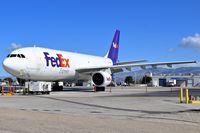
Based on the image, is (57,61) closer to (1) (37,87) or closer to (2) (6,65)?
(1) (37,87)

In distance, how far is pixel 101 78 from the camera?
122 ft

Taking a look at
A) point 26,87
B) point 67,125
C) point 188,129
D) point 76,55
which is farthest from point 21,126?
point 76,55

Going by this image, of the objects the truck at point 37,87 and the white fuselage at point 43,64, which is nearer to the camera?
the truck at point 37,87

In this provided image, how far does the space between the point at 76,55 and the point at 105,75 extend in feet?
17.0

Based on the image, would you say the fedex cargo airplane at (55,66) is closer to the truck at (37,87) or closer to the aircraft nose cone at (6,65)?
the aircraft nose cone at (6,65)

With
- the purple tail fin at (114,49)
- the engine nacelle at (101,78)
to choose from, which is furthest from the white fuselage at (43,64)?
the purple tail fin at (114,49)

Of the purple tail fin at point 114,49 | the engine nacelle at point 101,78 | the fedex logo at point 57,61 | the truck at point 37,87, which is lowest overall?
the truck at point 37,87

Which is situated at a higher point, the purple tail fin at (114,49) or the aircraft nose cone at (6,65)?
the purple tail fin at (114,49)

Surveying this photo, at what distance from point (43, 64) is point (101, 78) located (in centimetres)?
654

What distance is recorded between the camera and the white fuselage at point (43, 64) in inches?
1257

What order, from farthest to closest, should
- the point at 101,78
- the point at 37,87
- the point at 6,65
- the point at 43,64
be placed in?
1. the point at 101,78
2. the point at 43,64
3. the point at 6,65
4. the point at 37,87

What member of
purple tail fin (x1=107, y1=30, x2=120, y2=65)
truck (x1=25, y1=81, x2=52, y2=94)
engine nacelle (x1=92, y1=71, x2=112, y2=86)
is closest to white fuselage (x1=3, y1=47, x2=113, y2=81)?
truck (x1=25, y1=81, x2=52, y2=94)

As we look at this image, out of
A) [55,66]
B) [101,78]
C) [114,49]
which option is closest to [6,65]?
[55,66]

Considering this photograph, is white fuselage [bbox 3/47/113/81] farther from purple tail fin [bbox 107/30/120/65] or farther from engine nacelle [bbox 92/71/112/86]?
purple tail fin [bbox 107/30/120/65]
